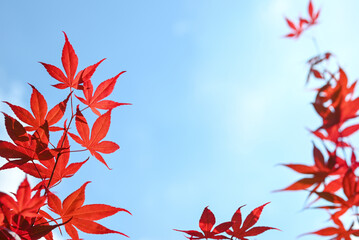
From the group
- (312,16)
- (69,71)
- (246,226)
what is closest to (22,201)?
(69,71)

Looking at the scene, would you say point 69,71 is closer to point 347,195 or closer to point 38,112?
point 38,112

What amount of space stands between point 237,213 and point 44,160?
0.47 m

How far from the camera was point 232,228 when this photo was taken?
78 centimetres

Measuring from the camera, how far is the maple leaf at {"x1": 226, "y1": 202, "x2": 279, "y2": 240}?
75 centimetres

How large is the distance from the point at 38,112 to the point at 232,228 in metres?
0.55

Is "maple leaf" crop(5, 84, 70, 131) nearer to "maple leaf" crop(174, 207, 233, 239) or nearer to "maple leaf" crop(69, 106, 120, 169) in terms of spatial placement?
"maple leaf" crop(69, 106, 120, 169)

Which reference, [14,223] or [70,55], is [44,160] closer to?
[14,223]

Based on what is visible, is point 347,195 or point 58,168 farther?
point 58,168

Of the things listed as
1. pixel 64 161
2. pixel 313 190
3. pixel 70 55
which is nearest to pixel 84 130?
pixel 64 161

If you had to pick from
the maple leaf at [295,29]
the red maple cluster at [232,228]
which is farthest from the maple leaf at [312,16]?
the red maple cluster at [232,228]

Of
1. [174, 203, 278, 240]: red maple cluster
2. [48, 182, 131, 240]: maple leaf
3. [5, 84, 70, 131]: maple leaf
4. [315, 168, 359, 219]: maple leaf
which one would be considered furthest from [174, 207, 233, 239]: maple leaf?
[5, 84, 70, 131]: maple leaf

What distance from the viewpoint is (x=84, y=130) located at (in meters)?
0.83

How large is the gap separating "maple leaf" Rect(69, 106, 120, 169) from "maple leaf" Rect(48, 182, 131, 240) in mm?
139

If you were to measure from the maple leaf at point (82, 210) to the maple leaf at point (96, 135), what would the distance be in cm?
14
